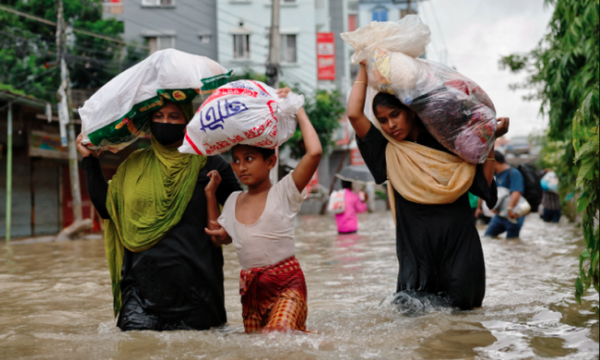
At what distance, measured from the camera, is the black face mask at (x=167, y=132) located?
134 inches

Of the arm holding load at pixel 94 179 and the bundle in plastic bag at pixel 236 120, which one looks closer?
the bundle in plastic bag at pixel 236 120

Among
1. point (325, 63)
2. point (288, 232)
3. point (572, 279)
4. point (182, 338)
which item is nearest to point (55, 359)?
point (182, 338)

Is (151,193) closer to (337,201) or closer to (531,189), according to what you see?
A: (531,189)

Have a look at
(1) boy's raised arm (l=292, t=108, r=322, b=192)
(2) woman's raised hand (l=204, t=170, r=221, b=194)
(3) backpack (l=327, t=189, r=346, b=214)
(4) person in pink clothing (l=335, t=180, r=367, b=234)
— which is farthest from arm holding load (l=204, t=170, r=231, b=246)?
(4) person in pink clothing (l=335, t=180, r=367, b=234)

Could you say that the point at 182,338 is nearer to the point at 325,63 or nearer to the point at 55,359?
the point at 55,359

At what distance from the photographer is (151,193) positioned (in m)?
3.37

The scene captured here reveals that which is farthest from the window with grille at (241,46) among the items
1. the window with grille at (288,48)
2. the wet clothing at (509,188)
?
the wet clothing at (509,188)

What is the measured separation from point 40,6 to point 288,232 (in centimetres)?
2011

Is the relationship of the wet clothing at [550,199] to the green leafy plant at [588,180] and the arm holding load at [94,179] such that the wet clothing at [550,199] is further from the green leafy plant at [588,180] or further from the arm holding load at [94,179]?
the arm holding load at [94,179]

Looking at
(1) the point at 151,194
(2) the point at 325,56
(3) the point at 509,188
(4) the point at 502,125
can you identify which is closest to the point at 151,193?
(1) the point at 151,194

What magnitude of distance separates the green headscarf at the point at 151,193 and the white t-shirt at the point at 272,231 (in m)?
0.31

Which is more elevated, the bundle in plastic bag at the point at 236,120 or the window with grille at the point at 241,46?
the window with grille at the point at 241,46

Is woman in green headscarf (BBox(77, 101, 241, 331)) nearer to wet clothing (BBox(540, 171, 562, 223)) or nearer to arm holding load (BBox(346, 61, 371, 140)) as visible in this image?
arm holding load (BBox(346, 61, 371, 140))

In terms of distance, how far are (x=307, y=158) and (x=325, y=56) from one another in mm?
26621
